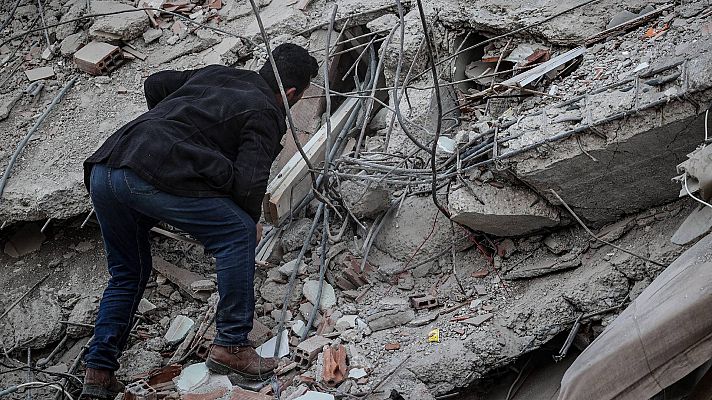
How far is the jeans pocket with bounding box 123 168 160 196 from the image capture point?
398 centimetres

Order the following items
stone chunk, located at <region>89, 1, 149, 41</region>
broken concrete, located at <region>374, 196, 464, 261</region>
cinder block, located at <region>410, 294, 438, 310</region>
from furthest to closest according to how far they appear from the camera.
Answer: stone chunk, located at <region>89, 1, 149, 41</region>
broken concrete, located at <region>374, 196, 464, 261</region>
cinder block, located at <region>410, 294, 438, 310</region>

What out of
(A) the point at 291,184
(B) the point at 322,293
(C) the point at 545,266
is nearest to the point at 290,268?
(B) the point at 322,293

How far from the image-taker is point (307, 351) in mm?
4371

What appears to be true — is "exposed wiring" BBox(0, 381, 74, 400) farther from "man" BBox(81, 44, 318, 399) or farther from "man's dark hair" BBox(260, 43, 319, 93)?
"man's dark hair" BBox(260, 43, 319, 93)

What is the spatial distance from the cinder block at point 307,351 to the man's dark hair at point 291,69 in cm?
134

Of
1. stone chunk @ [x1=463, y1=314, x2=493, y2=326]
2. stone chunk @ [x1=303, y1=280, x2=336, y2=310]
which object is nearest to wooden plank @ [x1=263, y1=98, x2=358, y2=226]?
stone chunk @ [x1=303, y1=280, x2=336, y2=310]

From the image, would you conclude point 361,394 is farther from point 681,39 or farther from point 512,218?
point 681,39

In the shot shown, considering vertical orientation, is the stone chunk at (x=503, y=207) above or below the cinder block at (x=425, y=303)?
above

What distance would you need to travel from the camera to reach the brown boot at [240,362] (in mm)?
4227

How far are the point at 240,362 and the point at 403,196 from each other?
4.73 ft

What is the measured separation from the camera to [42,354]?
5012 millimetres

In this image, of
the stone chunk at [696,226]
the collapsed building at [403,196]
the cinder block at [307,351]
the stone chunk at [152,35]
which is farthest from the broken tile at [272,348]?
the stone chunk at [152,35]

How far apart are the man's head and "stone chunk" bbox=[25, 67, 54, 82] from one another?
7.61 ft

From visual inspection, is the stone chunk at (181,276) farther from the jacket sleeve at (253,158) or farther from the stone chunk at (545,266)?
the stone chunk at (545,266)
